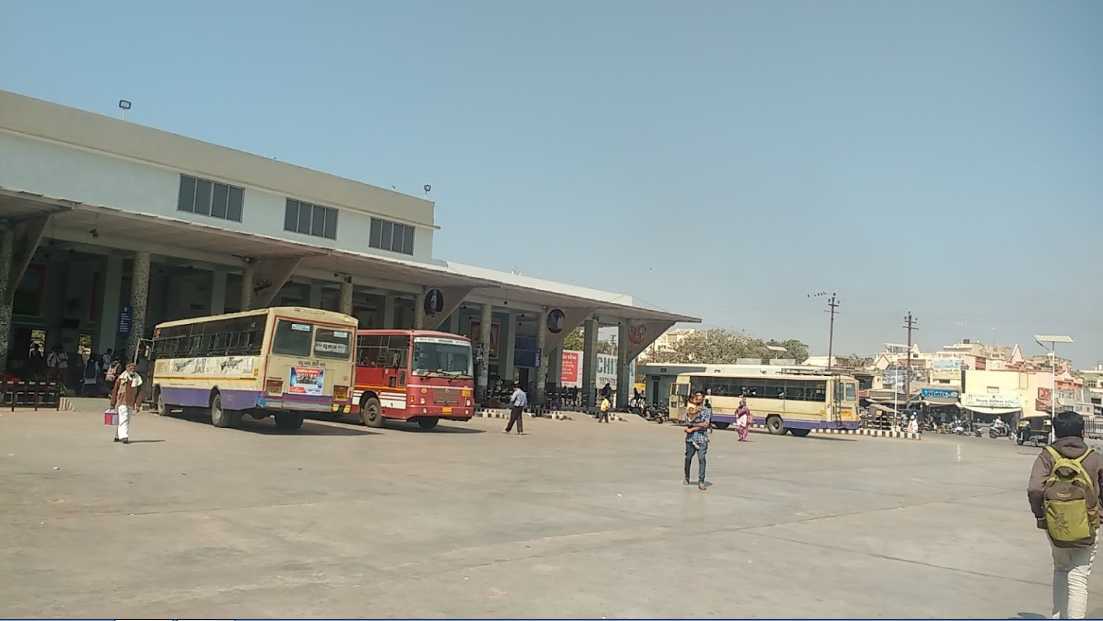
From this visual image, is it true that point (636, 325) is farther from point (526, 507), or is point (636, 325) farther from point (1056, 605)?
point (1056, 605)

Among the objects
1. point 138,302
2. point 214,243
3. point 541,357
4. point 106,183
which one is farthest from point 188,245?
point 541,357

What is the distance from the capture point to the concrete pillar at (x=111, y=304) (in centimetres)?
3388

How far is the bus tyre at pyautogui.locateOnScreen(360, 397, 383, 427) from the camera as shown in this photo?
81.0ft

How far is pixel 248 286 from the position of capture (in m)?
32.3

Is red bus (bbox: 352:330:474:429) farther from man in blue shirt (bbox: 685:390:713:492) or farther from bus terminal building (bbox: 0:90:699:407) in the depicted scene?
man in blue shirt (bbox: 685:390:713:492)

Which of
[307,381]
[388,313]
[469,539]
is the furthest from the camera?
[388,313]

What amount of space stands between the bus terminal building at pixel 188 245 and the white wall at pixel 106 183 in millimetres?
45

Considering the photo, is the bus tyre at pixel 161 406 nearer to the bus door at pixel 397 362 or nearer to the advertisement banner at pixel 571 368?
the bus door at pixel 397 362

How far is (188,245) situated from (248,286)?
8.65 feet

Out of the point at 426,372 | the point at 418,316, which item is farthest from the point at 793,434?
the point at 426,372

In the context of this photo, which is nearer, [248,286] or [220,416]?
[220,416]

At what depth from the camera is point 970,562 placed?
849 centimetres

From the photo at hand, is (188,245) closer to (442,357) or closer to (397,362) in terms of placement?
(397,362)

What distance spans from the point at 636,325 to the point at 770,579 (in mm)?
44397
